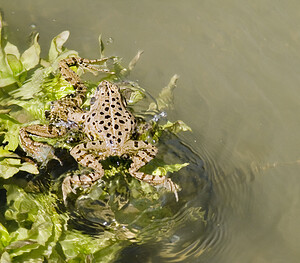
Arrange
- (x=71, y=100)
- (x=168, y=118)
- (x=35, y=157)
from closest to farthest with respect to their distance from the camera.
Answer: (x=35, y=157), (x=71, y=100), (x=168, y=118)

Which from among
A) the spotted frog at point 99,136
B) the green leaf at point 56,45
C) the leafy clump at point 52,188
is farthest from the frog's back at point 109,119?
the green leaf at point 56,45

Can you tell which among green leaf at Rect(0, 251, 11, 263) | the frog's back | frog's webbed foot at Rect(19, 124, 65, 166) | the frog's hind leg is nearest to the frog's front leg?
the frog's back

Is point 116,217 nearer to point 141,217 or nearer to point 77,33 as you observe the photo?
point 141,217

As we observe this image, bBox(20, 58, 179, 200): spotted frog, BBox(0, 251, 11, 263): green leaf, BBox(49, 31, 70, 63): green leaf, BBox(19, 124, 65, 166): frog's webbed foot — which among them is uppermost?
BBox(49, 31, 70, 63): green leaf

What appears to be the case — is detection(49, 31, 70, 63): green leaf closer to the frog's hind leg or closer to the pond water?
the frog's hind leg

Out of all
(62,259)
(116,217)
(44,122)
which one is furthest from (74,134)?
(62,259)

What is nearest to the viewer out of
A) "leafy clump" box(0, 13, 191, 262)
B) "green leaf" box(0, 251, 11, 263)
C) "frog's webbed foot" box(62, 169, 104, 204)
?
"green leaf" box(0, 251, 11, 263)
